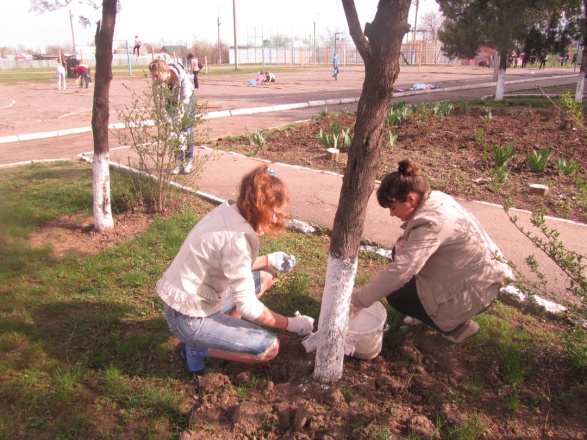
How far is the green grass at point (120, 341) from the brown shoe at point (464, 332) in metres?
0.10

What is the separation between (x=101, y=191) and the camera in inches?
169

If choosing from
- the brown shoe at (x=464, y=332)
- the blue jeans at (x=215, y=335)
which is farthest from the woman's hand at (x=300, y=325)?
the brown shoe at (x=464, y=332)

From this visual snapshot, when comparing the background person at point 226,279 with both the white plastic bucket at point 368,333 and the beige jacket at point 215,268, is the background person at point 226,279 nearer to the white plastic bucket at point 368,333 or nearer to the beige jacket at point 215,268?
the beige jacket at point 215,268

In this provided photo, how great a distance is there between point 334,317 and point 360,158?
801mm

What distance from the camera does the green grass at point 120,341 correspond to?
2.34 meters

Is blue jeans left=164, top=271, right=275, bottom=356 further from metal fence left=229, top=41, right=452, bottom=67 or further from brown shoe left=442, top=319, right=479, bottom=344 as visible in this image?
metal fence left=229, top=41, right=452, bottom=67

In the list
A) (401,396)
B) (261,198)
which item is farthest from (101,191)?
(401,396)

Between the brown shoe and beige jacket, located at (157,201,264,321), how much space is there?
1.15 m

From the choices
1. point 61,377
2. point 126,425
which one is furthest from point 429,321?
point 61,377

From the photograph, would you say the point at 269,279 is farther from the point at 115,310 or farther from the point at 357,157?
the point at 357,157

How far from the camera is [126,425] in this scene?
2283 mm

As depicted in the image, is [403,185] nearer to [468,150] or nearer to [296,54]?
[468,150]

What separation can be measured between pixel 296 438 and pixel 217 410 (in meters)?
0.44

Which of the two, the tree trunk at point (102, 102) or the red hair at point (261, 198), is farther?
the tree trunk at point (102, 102)
